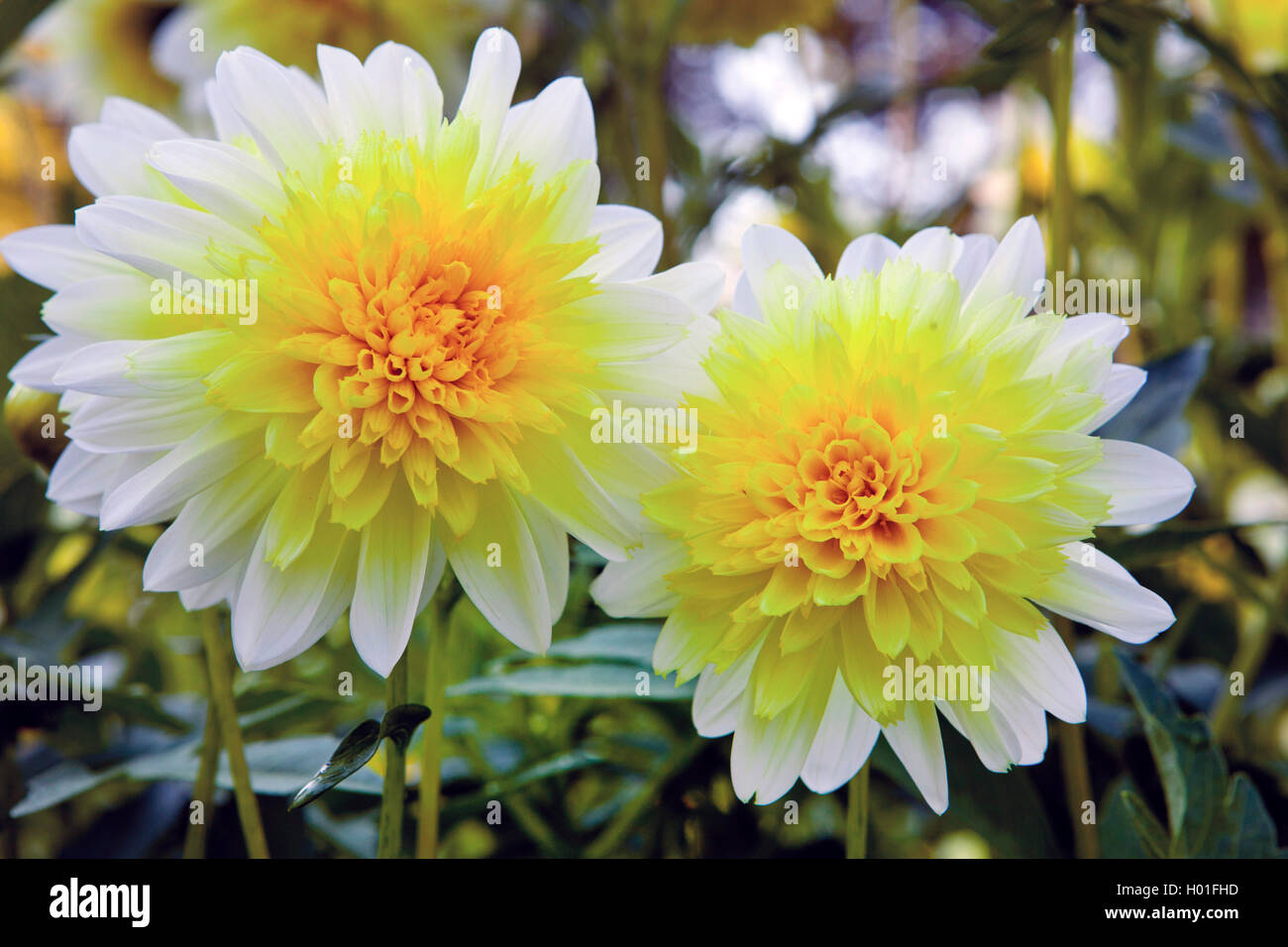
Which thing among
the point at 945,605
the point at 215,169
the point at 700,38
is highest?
the point at 700,38

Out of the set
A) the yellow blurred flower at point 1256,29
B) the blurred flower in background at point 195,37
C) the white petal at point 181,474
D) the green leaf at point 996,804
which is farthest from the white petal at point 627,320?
the yellow blurred flower at point 1256,29

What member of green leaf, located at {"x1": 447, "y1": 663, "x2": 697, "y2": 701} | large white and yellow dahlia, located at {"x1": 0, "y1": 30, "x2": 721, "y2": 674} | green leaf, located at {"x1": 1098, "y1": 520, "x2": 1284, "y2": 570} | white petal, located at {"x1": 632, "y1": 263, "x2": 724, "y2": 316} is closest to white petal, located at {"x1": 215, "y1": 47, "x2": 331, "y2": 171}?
large white and yellow dahlia, located at {"x1": 0, "y1": 30, "x2": 721, "y2": 674}

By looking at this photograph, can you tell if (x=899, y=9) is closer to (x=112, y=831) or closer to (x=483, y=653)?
(x=483, y=653)

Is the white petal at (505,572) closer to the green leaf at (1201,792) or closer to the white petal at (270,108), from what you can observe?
the white petal at (270,108)

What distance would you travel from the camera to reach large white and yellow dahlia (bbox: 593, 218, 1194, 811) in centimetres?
29

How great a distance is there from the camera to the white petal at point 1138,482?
0.30 metres

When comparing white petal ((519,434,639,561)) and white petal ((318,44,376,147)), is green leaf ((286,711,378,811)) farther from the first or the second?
white petal ((318,44,376,147))

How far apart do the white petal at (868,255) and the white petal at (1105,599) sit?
0.11 metres

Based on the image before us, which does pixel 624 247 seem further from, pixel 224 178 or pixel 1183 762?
pixel 1183 762

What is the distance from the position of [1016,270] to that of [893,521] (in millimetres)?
90

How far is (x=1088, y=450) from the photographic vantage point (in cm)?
29

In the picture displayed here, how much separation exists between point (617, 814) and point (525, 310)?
0.95ft

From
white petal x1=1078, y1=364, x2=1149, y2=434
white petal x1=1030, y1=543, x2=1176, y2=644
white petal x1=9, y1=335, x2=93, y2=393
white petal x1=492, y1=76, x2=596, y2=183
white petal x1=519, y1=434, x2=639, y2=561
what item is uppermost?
white petal x1=492, y1=76, x2=596, y2=183

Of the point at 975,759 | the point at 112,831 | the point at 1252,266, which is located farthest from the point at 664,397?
the point at 1252,266
